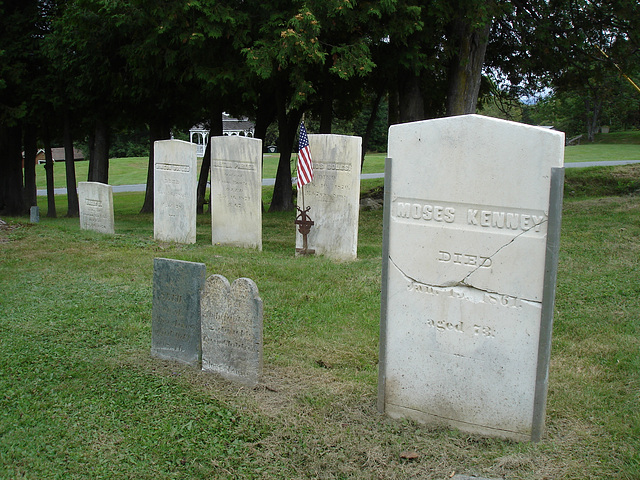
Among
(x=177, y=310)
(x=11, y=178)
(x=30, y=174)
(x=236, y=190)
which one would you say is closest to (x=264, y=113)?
(x=11, y=178)

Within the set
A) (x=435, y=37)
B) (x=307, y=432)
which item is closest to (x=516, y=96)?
(x=435, y=37)

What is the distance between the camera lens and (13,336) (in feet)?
19.4

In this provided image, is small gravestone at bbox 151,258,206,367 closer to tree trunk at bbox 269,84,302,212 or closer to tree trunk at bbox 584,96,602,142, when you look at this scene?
tree trunk at bbox 269,84,302,212

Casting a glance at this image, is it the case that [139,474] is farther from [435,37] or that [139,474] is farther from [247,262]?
[435,37]

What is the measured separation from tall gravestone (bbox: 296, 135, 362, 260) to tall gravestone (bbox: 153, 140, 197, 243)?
90.7 inches

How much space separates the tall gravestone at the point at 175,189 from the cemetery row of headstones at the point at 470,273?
7508 millimetres

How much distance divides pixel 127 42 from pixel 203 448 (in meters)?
16.1

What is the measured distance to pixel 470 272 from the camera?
13.0 feet

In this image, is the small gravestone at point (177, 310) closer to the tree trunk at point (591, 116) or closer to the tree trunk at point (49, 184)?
the tree trunk at point (49, 184)

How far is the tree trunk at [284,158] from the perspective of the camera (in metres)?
18.0

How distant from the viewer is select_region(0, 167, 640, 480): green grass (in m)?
3.75

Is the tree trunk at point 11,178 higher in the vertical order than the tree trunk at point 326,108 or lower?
lower

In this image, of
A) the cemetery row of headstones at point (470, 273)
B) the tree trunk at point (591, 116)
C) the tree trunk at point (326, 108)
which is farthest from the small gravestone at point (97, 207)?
the tree trunk at point (591, 116)

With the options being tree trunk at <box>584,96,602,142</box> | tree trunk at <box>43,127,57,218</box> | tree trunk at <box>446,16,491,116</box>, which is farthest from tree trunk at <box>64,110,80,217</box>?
tree trunk at <box>584,96,602,142</box>
